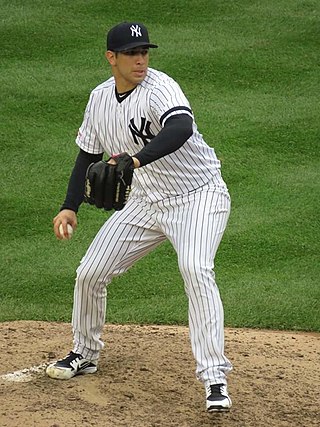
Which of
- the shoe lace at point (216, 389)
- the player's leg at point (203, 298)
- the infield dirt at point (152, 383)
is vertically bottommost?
the infield dirt at point (152, 383)

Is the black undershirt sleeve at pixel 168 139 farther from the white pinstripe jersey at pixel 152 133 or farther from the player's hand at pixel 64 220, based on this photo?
the player's hand at pixel 64 220

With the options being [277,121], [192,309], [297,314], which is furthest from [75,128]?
[192,309]

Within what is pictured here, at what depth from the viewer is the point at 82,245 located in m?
8.42

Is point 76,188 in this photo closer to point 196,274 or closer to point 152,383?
point 196,274

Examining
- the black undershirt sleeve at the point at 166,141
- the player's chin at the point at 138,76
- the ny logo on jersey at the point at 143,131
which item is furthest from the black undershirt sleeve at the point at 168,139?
the player's chin at the point at 138,76

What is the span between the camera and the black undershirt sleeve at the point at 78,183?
17.7ft

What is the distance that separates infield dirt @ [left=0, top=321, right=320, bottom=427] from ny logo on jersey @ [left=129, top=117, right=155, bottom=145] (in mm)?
1282

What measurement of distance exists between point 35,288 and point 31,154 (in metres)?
2.68

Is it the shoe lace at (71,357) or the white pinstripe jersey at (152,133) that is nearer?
the white pinstripe jersey at (152,133)

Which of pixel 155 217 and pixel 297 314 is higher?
pixel 155 217

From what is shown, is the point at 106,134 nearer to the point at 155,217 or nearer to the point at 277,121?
the point at 155,217

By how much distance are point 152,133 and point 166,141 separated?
322mm

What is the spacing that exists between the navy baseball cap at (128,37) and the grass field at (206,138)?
96.4 inches

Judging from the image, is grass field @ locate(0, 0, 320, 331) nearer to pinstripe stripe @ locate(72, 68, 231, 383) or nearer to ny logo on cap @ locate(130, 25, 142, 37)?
pinstripe stripe @ locate(72, 68, 231, 383)
